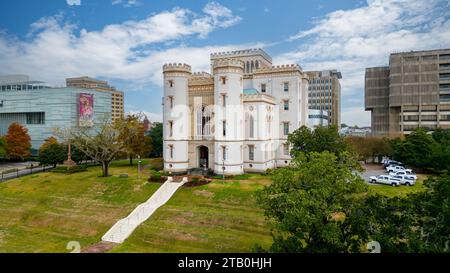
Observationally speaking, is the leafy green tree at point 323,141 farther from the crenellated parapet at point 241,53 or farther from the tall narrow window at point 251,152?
the crenellated parapet at point 241,53

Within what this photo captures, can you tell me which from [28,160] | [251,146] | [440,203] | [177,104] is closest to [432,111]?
[251,146]

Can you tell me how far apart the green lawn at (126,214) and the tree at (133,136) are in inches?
324

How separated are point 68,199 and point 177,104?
1621 centimetres

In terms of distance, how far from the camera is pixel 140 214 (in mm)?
25906

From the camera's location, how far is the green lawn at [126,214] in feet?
69.5

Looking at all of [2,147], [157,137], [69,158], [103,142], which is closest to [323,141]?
[103,142]

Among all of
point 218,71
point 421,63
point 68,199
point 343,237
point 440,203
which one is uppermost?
point 421,63

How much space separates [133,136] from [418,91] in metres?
67.1

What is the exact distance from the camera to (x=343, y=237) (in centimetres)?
1228

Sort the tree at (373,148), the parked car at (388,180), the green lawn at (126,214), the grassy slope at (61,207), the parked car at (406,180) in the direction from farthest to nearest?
1. the tree at (373,148)
2. the parked car at (406,180)
3. the parked car at (388,180)
4. the grassy slope at (61,207)
5. the green lawn at (126,214)

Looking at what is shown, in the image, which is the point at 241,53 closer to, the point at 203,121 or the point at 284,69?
the point at 284,69

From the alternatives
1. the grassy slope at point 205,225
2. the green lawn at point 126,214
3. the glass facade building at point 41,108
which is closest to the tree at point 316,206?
the grassy slope at point 205,225

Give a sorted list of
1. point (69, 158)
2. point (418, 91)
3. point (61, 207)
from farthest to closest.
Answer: point (418, 91), point (69, 158), point (61, 207)
